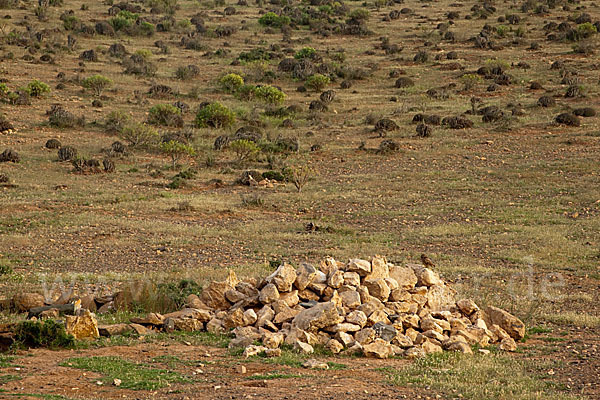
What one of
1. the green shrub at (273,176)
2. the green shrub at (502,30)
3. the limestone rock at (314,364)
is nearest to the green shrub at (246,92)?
the green shrub at (273,176)

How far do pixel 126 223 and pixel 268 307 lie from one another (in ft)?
25.4

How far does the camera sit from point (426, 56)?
40656 mm

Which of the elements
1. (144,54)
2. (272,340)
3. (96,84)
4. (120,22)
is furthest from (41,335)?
(120,22)

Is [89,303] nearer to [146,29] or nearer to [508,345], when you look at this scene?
[508,345]

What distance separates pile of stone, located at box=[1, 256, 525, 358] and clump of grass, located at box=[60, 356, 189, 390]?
106 centimetres

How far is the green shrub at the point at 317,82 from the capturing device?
35688 mm

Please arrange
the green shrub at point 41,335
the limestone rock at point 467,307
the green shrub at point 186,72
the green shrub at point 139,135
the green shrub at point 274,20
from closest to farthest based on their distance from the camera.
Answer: the green shrub at point 41,335 < the limestone rock at point 467,307 < the green shrub at point 139,135 < the green shrub at point 186,72 < the green shrub at point 274,20

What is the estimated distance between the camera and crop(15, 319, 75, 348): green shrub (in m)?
8.07

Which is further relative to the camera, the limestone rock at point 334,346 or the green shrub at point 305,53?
the green shrub at point 305,53

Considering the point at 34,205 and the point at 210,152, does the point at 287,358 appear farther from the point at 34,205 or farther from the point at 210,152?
the point at 210,152

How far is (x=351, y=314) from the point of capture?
903 cm

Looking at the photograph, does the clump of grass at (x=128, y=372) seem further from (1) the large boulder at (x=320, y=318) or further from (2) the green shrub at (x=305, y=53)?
(2) the green shrub at (x=305, y=53)

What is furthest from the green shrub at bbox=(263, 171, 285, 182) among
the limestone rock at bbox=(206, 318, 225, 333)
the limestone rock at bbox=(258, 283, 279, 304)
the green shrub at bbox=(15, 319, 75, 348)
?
the green shrub at bbox=(15, 319, 75, 348)

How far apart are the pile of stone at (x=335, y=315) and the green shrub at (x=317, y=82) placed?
2606 cm
